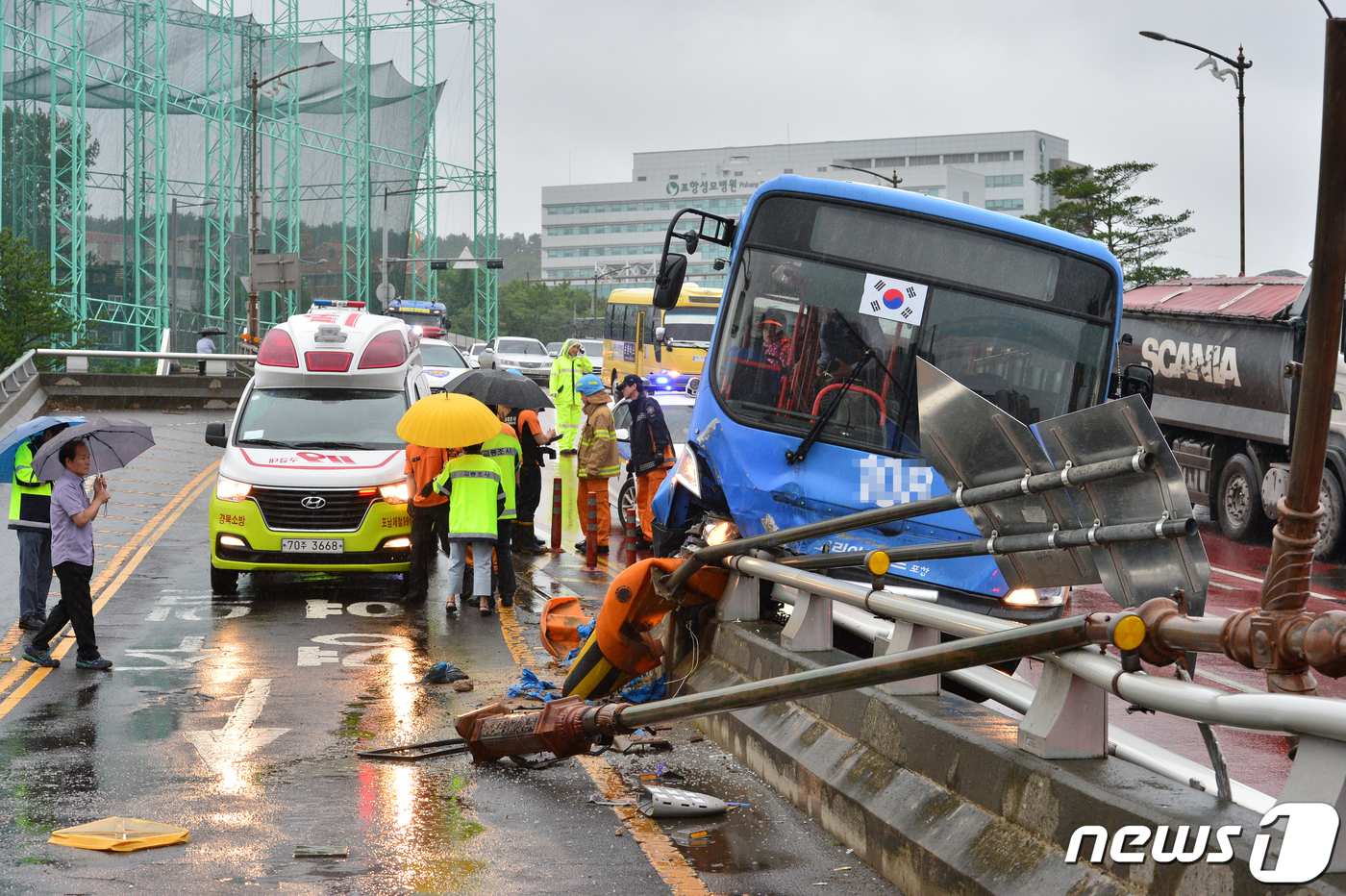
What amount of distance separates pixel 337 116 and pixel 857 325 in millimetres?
54916

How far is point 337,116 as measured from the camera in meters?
60.0

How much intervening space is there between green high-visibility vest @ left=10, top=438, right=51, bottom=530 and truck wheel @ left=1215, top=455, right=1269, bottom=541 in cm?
1504

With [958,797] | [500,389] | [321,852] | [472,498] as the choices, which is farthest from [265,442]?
[958,797]

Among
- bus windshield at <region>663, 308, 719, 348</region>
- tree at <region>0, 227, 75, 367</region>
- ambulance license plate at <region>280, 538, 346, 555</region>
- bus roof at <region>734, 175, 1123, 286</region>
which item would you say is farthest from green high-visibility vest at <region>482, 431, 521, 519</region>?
tree at <region>0, 227, 75, 367</region>

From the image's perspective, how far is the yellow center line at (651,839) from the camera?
5218 mm

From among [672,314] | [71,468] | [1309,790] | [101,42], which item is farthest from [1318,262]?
[101,42]

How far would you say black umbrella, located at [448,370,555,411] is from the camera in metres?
13.3

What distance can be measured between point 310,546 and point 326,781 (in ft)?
19.1

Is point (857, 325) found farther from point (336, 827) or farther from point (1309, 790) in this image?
point (1309, 790)

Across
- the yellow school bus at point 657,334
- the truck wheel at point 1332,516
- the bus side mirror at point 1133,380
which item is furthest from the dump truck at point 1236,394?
the yellow school bus at point 657,334

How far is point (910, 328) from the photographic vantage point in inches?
347

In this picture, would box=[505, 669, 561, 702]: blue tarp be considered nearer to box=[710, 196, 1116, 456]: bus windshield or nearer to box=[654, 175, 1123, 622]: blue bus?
box=[654, 175, 1123, 622]: blue bus

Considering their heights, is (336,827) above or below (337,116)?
below

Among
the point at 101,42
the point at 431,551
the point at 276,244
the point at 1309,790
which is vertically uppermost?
the point at 101,42
